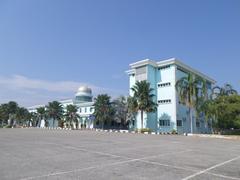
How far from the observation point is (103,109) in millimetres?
69312

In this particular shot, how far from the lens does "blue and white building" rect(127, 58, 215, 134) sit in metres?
56.7

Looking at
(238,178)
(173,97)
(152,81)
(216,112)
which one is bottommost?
(238,178)

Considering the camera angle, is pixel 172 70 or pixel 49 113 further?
pixel 49 113

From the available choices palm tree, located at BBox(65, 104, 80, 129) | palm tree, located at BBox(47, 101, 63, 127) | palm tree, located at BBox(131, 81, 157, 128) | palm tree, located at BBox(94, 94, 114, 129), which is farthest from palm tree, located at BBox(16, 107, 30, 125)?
palm tree, located at BBox(131, 81, 157, 128)

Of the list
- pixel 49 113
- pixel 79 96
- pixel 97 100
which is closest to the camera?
pixel 97 100

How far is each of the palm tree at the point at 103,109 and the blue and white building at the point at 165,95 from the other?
896 centimetres

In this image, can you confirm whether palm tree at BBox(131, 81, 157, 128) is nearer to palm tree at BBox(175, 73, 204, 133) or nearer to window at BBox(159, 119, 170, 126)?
window at BBox(159, 119, 170, 126)

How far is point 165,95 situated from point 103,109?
18.3 meters

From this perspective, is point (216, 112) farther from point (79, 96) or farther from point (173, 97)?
point (79, 96)

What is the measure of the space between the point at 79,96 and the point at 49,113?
12118 millimetres

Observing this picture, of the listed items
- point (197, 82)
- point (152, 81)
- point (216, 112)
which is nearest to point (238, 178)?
point (197, 82)

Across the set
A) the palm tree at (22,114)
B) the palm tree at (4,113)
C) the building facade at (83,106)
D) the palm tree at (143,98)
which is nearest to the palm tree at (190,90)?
the palm tree at (143,98)

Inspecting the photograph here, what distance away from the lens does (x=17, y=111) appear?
365ft

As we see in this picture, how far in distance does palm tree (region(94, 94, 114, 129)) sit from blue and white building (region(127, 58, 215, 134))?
8.96 meters
